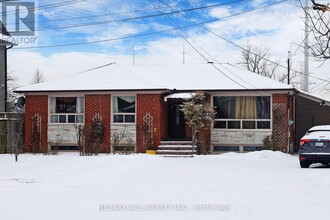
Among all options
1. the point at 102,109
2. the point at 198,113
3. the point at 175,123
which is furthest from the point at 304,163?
the point at 102,109

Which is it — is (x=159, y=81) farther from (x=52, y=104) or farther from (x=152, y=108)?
(x=52, y=104)

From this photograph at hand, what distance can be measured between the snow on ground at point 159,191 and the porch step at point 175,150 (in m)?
4.78

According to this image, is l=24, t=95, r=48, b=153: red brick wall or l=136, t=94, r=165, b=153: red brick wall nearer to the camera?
l=136, t=94, r=165, b=153: red brick wall

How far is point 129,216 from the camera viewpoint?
819 centimetres

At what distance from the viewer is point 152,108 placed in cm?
2364

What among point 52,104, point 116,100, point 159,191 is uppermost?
point 116,100

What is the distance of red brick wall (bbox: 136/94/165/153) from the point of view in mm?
23578

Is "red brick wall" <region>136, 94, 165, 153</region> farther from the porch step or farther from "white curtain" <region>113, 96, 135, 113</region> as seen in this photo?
the porch step

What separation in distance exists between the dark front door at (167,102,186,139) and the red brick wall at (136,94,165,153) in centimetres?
197

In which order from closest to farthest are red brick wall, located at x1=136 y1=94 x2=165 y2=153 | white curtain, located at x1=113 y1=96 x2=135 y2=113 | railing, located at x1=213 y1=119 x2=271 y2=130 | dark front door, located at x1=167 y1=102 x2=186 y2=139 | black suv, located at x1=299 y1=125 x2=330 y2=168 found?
black suv, located at x1=299 y1=125 x2=330 y2=168
red brick wall, located at x1=136 y1=94 x2=165 y2=153
railing, located at x1=213 y1=119 x2=271 y2=130
white curtain, located at x1=113 y1=96 x2=135 y2=113
dark front door, located at x1=167 y1=102 x2=186 y2=139

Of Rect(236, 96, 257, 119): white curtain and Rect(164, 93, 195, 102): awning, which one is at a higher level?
Rect(164, 93, 195, 102): awning

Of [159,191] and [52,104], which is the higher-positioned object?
[52,104]

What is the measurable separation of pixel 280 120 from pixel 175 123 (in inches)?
228

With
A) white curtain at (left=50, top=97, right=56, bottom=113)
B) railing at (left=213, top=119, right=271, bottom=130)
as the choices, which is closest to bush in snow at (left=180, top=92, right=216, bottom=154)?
railing at (left=213, top=119, right=271, bottom=130)
